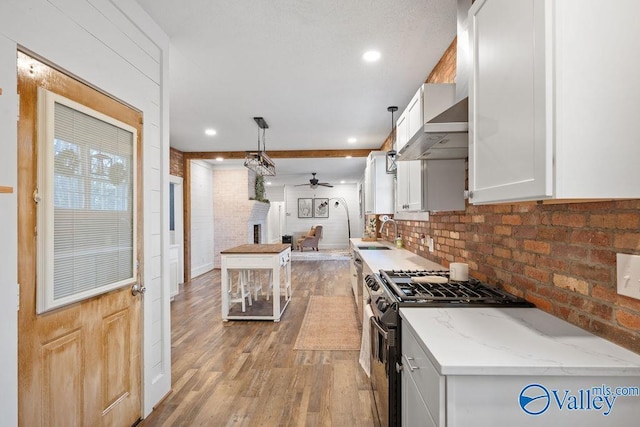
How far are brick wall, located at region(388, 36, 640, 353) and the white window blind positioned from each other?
2.12 m

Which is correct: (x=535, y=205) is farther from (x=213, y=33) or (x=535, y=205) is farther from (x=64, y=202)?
(x=213, y=33)

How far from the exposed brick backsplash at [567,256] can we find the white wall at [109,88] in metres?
2.11

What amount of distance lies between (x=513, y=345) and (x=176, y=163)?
247 inches

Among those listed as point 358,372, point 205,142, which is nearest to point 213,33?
point 358,372

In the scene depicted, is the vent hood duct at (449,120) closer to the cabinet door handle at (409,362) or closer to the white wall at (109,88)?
the cabinet door handle at (409,362)

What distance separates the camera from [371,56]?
8.54 feet

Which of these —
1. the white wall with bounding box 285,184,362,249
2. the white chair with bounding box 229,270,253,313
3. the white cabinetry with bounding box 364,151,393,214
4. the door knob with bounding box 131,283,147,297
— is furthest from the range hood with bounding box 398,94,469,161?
the white wall with bounding box 285,184,362,249

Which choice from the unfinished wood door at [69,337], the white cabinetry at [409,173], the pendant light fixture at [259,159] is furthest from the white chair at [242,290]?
the white cabinetry at [409,173]

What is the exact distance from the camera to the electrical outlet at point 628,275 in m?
0.95

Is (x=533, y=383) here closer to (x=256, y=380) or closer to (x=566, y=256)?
(x=566, y=256)

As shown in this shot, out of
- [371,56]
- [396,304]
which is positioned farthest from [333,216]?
[396,304]

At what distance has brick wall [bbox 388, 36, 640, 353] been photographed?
1.01 metres

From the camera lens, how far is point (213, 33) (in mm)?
2262

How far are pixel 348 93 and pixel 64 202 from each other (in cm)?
277
